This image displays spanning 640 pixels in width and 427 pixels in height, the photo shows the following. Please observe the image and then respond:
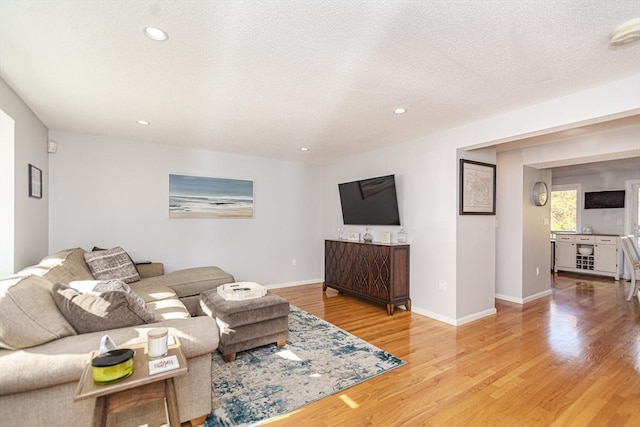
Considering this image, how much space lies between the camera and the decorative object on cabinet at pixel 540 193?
4.58m

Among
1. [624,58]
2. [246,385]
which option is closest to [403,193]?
[624,58]

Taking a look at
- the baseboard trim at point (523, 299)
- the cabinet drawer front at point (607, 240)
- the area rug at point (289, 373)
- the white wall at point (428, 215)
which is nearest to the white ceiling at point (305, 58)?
the white wall at point (428, 215)

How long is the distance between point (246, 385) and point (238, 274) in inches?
111

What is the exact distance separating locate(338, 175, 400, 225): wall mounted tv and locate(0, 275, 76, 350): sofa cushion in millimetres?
3555

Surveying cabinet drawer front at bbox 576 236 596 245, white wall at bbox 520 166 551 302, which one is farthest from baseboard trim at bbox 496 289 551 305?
cabinet drawer front at bbox 576 236 596 245

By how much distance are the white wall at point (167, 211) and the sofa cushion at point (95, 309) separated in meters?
2.48

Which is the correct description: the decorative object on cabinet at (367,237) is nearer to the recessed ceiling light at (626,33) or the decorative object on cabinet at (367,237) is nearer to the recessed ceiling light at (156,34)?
the recessed ceiling light at (626,33)

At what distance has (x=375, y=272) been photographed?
13.1ft

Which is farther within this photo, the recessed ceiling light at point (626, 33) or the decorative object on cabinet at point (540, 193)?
the decorative object on cabinet at point (540, 193)

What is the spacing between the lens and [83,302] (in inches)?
67.6

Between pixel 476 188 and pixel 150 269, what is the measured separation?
428cm

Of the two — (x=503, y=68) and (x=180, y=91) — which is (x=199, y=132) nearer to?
(x=180, y=91)

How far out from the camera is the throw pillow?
313 centimetres

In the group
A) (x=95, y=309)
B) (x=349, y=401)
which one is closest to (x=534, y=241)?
(x=349, y=401)
